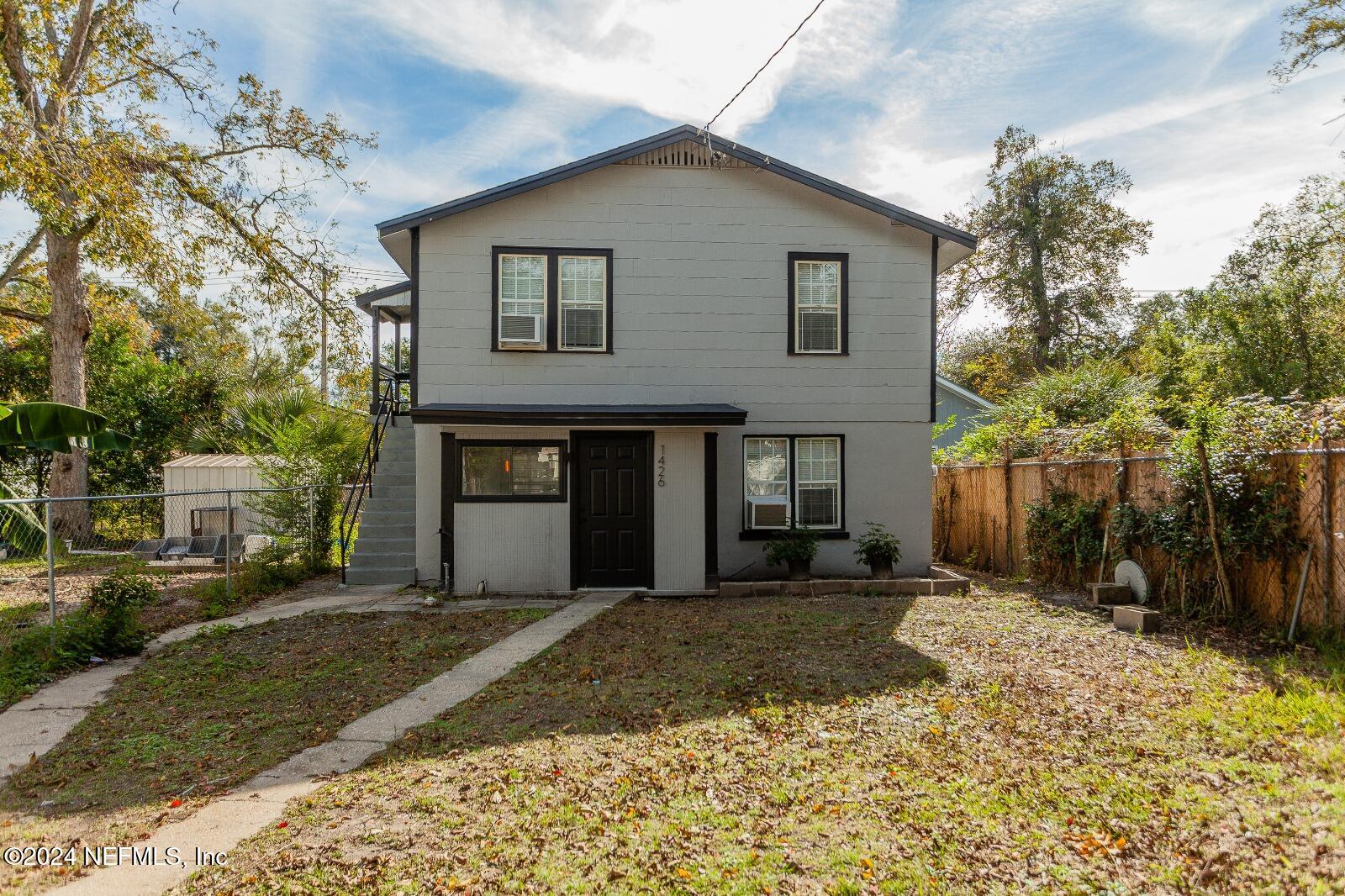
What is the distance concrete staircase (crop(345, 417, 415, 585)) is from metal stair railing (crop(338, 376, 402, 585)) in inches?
5.8

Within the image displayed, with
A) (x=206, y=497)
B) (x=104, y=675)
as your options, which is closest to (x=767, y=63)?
(x=104, y=675)

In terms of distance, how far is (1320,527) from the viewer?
693 cm

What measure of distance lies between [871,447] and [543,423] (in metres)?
5.10

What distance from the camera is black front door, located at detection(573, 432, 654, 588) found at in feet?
35.8

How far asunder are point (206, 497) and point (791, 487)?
1246 centimetres

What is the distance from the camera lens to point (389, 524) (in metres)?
12.0

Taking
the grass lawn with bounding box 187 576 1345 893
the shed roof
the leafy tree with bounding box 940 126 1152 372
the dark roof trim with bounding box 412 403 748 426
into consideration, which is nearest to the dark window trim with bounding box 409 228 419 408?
the dark roof trim with bounding box 412 403 748 426

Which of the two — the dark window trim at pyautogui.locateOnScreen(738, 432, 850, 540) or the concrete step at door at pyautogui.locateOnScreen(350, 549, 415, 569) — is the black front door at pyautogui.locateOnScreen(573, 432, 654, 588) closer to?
the dark window trim at pyautogui.locateOnScreen(738, 432, 850, 540)

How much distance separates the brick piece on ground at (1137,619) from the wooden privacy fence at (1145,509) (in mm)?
846

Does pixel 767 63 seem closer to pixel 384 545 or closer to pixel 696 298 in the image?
pixel 696 298

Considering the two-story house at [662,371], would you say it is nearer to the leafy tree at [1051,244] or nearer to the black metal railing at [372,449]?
the black metal railing at [372,449]

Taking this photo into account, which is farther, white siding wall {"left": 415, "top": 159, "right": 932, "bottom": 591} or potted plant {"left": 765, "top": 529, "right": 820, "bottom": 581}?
white siding wall {"left": 415, "top": 159, "right": 932, "bottom": 591}

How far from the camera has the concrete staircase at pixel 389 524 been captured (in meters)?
11.3

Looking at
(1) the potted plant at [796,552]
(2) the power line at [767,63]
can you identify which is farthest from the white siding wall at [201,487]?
(2) the power line at [767,63]
